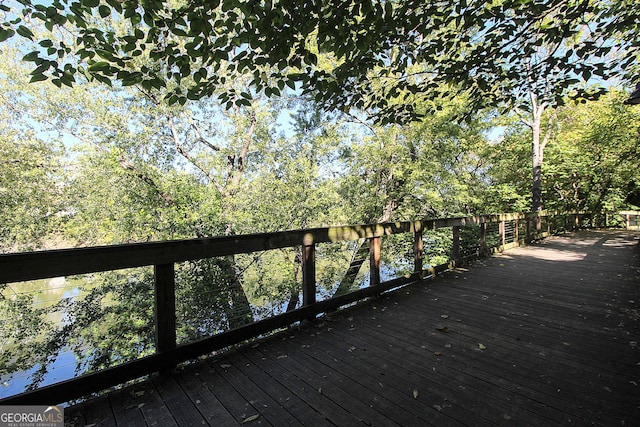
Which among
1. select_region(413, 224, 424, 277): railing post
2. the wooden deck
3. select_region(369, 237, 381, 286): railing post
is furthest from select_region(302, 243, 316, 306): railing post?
select_region(413, 224, 424, 277): railing post

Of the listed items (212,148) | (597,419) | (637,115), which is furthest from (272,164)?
(637,115)

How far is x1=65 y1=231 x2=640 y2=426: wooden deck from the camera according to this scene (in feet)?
5.69

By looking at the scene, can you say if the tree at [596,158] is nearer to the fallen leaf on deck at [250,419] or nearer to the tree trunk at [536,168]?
the tree trunk at [536,168]

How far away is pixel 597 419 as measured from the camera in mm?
1661

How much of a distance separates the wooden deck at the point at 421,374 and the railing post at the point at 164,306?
0.78 feet

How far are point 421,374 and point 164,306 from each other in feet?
6.21

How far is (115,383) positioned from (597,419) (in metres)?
2.86

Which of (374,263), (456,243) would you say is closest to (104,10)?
(374,263)

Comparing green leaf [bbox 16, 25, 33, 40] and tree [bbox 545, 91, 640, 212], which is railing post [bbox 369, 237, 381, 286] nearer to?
green leaf [bbox 16, 25, 33, 40]

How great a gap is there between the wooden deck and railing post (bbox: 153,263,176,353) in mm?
237

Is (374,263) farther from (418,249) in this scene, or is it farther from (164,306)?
(164,306)

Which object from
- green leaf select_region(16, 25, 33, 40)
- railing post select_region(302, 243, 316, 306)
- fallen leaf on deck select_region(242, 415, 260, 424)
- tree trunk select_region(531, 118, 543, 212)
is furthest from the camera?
tree trunk select_region(531, 118, 543, 212)

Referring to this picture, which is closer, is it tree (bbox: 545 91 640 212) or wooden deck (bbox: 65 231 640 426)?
wooden deck (bbox: 65 231 640 426)

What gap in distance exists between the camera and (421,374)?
2145 mm
